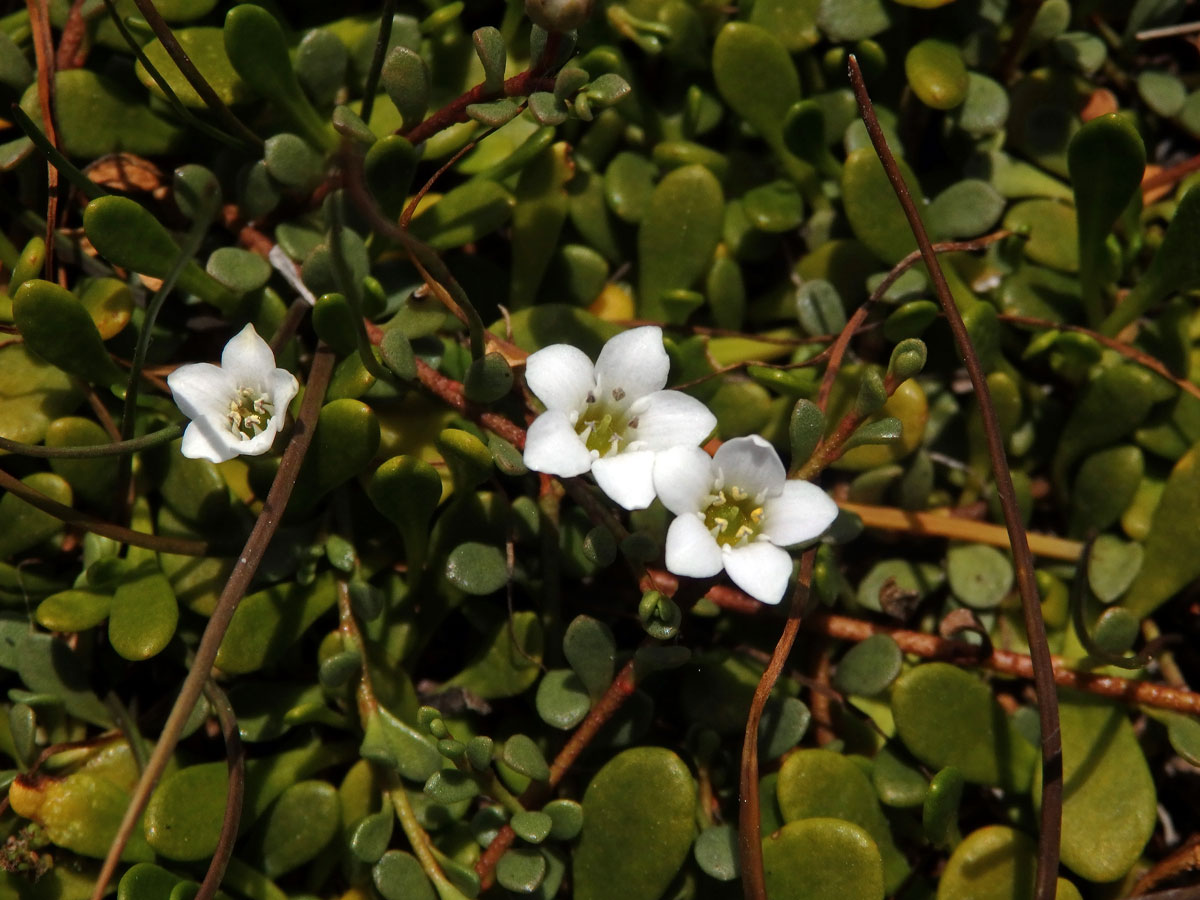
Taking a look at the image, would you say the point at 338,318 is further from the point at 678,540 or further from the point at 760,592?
the point at 760,592

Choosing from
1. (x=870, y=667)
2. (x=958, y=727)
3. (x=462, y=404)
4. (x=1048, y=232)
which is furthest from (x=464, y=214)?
(x=958, y=727)

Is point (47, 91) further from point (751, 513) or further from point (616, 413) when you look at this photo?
point (751, 513)

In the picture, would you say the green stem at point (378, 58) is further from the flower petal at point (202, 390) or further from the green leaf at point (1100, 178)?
the green leaf at point (1100, 178)

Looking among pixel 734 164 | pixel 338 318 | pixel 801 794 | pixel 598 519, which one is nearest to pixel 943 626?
pixel 801 794

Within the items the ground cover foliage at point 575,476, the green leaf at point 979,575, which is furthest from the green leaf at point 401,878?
the green leaf at point 979,575

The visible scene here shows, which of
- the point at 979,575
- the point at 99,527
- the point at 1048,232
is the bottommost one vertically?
the point at 979,575

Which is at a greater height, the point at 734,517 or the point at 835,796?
the point at 734,517
